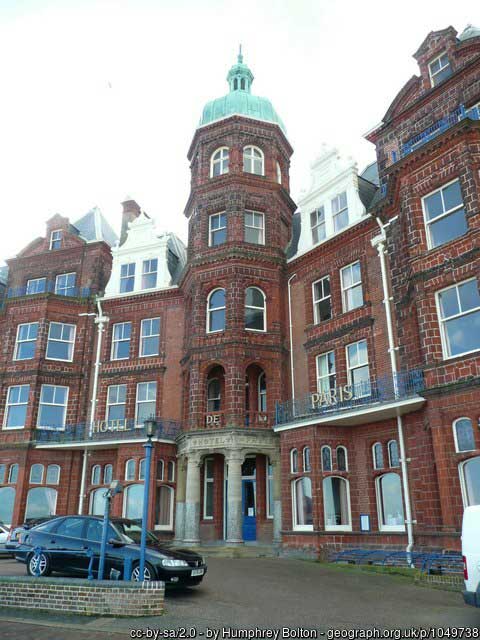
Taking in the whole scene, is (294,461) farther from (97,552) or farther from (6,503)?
(6,503)

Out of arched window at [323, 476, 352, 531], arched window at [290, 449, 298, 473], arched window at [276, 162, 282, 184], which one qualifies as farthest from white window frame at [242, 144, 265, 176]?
arched window at [323, 476, 352, 531]

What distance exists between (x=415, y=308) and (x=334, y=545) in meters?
8.66

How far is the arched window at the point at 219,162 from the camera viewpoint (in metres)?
27.7

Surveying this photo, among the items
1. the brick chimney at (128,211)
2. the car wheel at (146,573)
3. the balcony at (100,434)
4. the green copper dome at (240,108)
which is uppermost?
the green copper dome at (240,108)

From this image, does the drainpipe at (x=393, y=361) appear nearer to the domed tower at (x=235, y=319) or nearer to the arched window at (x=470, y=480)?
the arched window at (x=470, y=480)

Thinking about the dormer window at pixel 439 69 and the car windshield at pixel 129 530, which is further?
the dormer window at pixel 439 69

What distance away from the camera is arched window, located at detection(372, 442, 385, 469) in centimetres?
1922

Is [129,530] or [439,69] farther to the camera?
[439,69]

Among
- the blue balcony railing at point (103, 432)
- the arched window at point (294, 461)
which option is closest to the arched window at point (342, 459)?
the arched window at point (294, 461)

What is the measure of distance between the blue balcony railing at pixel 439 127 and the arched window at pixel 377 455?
1057cm

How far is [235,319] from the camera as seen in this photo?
2403 cm

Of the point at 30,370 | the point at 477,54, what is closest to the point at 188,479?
the point at 30,370

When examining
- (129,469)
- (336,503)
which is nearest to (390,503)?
(336,503)

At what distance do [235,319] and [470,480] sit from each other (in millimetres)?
11933
